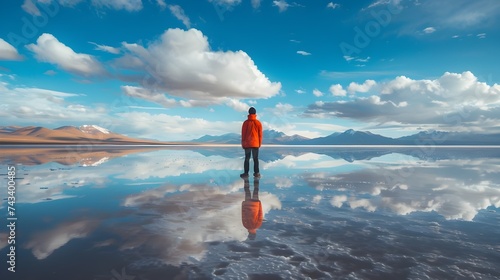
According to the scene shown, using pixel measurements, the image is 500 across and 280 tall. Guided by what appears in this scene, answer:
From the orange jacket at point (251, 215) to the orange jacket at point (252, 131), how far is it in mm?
4613

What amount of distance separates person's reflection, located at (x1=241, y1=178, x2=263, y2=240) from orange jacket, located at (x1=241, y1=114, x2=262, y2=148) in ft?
10.7

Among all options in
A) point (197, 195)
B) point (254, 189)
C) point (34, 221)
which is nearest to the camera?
point (34, 221)

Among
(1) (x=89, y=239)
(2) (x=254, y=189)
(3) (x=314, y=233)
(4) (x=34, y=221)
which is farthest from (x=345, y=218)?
(4) (x=34, y=221)

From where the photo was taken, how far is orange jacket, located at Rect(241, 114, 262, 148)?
11922mm

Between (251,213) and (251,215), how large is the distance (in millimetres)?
164

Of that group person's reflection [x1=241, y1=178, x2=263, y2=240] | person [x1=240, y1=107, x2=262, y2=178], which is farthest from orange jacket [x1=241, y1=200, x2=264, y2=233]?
person [x1=240, y1=107, x2=262, y2=178]

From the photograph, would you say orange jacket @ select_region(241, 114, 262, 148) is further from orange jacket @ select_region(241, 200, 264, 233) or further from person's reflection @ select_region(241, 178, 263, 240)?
orange jacket @ select_region(241, 200, 264, 233)

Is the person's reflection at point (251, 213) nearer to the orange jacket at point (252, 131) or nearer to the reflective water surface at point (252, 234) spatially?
the reflective water surface at point (252, 234)

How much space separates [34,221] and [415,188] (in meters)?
11.2

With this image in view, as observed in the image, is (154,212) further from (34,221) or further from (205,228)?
(34,221)

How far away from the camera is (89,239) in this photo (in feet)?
14.8

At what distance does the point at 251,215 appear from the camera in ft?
20.3

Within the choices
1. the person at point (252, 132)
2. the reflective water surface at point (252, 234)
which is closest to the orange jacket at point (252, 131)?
the person at point (252, 132)

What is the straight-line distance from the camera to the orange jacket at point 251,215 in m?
5.39
